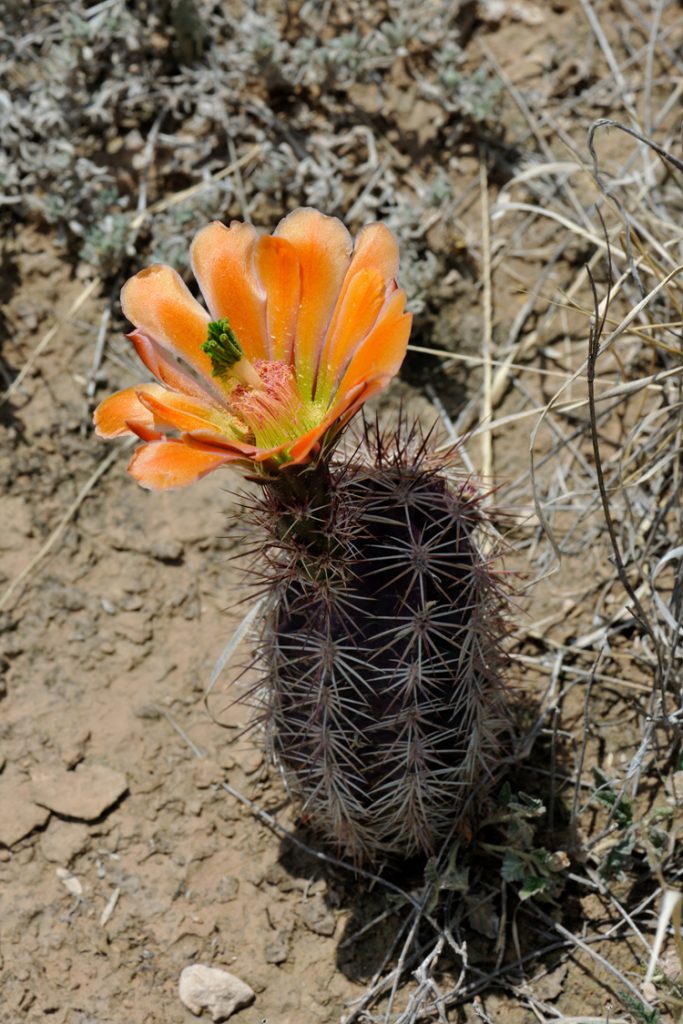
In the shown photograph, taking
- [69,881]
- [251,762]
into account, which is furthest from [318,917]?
[69,881]

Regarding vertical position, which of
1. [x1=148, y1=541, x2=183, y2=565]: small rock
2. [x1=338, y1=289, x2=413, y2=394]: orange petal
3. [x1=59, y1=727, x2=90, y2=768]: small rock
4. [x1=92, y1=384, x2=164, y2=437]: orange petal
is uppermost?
[x1=338, y1=289, x2=413, y2=394]: orange petal

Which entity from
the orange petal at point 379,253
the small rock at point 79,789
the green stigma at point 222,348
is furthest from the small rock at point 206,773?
the orange petal at point 379,253

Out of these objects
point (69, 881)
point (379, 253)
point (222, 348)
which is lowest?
point (69, 881)

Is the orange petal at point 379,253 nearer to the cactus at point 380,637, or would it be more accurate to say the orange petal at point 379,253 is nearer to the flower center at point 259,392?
the flower center at point 259,392

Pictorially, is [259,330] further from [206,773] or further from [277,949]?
[277,949]

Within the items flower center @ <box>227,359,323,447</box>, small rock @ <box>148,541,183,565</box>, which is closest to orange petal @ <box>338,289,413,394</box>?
flower center @ <box>227,359,323,447</box>

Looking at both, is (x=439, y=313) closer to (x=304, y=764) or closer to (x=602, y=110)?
(x=602, y=110)

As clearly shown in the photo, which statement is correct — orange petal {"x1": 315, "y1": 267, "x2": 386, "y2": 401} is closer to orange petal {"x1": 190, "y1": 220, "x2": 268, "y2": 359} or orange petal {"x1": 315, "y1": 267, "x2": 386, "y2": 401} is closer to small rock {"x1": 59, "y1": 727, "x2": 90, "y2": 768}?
orange petal {"x1": 190, "y1": 220, "x2": 268, "y2": 359}
